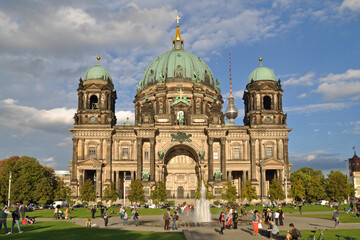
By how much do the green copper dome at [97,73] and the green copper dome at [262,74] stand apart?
32.3 m

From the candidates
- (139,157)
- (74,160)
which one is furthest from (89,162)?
(139,157)

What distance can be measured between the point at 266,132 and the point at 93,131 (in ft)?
119

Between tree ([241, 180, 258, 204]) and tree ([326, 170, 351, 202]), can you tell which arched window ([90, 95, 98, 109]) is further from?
tree ([326, 170, 351, 202])

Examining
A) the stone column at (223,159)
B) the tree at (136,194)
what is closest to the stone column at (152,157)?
the tree at (136,194)

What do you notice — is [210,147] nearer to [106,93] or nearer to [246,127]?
[246,127]

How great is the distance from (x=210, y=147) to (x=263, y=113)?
13773 millimetres

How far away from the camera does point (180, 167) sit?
8344 centimetres

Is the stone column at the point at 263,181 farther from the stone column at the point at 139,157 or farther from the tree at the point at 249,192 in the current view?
the stone column at the point at 139,157

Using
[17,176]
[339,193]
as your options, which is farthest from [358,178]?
[17,176]

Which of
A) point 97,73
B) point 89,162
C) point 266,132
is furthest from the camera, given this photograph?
point 97,73

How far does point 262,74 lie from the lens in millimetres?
83562

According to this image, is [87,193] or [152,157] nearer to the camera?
[87,193]

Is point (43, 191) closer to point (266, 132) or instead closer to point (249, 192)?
point (249, 192)

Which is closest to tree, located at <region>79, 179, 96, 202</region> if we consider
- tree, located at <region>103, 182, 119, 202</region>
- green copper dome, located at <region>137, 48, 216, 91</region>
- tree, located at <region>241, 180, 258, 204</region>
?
tree, located at <region>103, 182, 119, 202</region>
